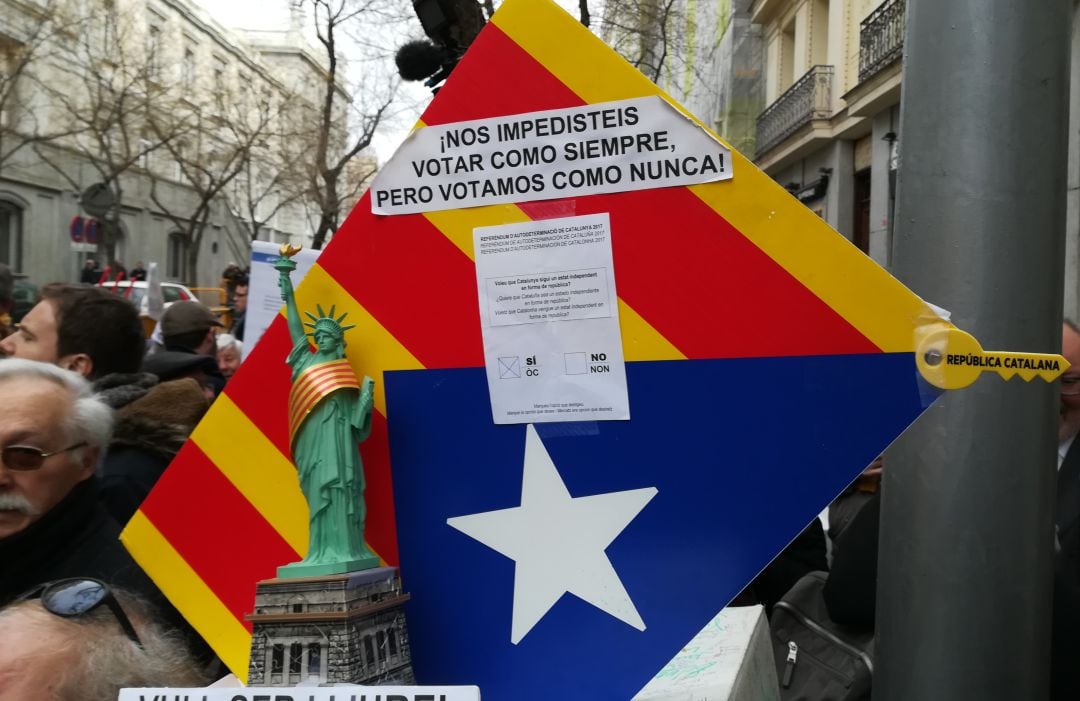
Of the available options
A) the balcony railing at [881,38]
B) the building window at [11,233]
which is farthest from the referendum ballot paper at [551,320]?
the building window at [11,233]

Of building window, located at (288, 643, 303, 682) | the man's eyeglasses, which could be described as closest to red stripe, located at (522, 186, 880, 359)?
building window, located at (288, 643, 303, 682)

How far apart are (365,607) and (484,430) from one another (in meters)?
0.33

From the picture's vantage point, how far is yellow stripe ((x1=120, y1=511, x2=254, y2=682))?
67.6 inches

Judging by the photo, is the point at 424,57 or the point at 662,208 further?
the point at 424,57

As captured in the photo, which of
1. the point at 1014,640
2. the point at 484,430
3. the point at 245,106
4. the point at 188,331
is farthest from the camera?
the point at 245,106

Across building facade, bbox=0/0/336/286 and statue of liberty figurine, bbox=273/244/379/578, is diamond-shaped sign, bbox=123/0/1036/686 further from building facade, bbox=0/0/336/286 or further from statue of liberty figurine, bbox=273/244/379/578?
building facade, bbox=0/0/336/286

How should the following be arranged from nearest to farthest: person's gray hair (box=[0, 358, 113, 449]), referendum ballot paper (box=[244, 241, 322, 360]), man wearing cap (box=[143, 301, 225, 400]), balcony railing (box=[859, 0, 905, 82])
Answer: person's gray hair (box=[0, 358, 113, 449])
referendum ballot paper (box=[244, 241, 322, 360])
man wearing cap (box=[143, 301, 225, 400])
balcony railing (box=[859, 0, 905, 82])

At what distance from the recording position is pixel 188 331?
598 centimetres

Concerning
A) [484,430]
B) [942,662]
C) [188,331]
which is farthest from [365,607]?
[188,331]

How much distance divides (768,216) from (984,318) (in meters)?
0.94

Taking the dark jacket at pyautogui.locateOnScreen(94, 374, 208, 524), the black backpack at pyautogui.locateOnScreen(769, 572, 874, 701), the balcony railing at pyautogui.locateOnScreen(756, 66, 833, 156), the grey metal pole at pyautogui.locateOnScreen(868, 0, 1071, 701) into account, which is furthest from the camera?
the balcony railing at pyautogui.locateOnScreen(756, 66, 833, 156)

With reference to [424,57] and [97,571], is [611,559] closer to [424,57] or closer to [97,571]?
[97,571]

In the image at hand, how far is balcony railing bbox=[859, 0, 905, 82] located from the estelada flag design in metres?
15.5

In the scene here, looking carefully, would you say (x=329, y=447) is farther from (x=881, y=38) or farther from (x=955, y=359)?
(x=881, y=38)
